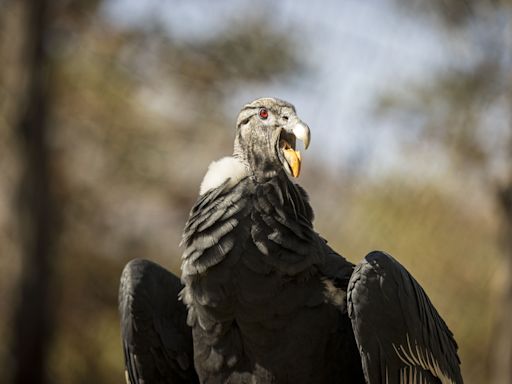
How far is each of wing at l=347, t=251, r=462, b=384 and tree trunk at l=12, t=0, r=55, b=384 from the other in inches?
277

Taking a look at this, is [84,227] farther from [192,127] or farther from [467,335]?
[467,335]

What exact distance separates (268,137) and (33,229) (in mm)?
6804

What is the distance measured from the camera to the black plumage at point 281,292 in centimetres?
360

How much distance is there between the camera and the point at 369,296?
354cm

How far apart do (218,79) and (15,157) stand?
3.95m

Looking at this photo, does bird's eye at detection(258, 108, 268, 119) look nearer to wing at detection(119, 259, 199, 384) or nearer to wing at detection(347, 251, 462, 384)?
wing at detection(347, 251, 462, 384)

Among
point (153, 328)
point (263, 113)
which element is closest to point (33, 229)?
point (153, 328)

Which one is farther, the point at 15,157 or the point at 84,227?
the point at 84,227

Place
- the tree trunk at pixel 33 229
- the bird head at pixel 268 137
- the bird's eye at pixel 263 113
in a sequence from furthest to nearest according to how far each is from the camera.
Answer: the tree trunk at pixel 33 229 < the bird's eye at pixel 263 113 < the bird head at pixel 268 137

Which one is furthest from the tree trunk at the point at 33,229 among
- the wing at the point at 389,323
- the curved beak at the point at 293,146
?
the wing at the point at 389,323

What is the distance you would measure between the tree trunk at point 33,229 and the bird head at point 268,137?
21.8 feet

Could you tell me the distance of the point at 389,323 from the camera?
3594mm

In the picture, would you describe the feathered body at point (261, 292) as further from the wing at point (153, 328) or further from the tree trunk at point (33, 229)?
the tree trunk at point (33, 229)

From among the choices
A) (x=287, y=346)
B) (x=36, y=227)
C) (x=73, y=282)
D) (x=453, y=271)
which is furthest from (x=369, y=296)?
(x=73, y=282)
